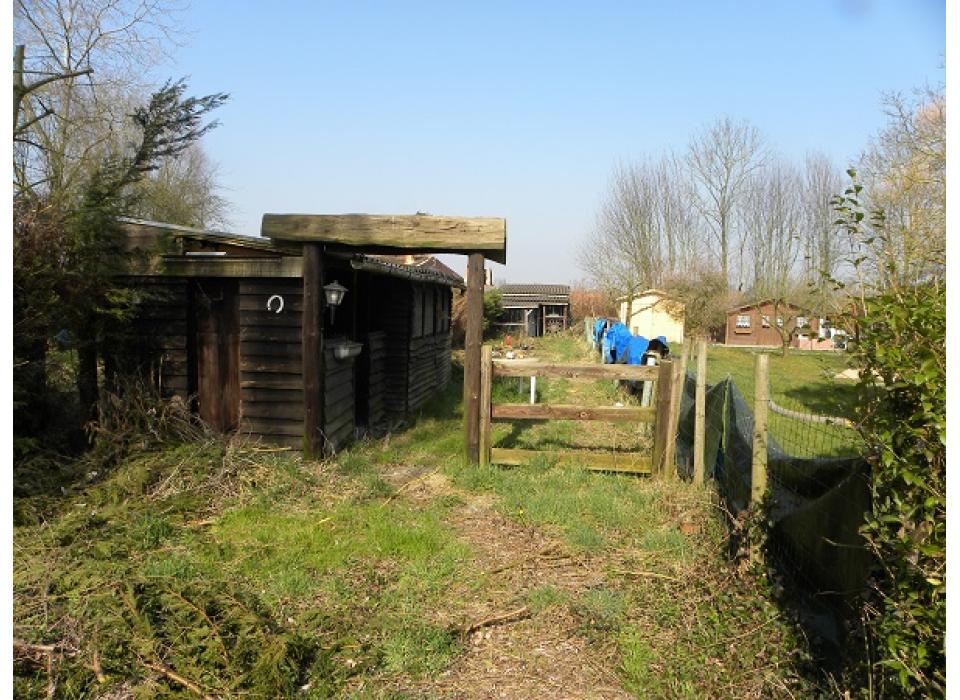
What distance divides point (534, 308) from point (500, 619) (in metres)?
34.4

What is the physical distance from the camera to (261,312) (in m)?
8.10

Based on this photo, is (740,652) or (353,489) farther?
(353,489)

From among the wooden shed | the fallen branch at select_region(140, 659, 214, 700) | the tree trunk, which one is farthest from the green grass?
the tree trunk

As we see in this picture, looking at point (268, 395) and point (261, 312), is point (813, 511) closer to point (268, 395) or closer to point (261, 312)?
point (268, 395)

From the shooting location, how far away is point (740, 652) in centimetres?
369

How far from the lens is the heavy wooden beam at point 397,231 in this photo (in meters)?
7.36

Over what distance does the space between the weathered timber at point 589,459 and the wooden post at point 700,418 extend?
0.76 m

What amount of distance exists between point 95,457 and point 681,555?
233 inches

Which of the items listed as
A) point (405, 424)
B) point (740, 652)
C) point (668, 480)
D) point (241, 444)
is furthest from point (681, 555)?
point (405, 424)

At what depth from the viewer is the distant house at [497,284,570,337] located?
3706 centimetres

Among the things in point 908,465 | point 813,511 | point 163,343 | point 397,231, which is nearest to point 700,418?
point 813,511

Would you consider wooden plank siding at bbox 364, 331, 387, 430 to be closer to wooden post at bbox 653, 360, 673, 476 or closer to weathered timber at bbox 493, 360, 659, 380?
weathered timber at bbox 493, 360, 659, 380

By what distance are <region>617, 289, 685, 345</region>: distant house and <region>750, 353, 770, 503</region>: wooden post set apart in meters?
30.5
